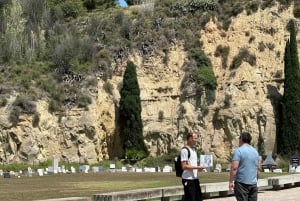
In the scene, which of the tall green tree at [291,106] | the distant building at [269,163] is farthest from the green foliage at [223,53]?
the distant building at [269,163]

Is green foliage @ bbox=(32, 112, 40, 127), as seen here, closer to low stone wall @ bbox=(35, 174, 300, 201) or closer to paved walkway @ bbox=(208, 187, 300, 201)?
low stone wall @ bbox=(35, 174, 300, 201)

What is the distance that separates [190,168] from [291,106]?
33060 mm

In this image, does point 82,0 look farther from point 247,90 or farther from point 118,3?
point 247,90

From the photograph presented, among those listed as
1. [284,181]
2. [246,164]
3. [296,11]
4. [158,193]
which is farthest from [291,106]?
[246,164]

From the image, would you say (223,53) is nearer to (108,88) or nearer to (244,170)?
(108,88)

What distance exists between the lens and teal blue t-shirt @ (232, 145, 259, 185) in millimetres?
10719

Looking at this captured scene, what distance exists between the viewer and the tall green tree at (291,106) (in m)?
43.2

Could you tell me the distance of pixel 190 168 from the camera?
1210 centimetres

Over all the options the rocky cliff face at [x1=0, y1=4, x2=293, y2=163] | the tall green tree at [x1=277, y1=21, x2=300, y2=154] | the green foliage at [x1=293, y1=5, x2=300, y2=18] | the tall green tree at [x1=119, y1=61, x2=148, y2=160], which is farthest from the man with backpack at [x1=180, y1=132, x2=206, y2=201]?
the green foliage at [x1=293, y1=5, x2=300, y2=18]

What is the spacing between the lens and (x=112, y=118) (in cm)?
4881

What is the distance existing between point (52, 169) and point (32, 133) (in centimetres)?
586

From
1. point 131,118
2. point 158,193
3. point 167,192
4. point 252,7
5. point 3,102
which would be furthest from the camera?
point 252,7

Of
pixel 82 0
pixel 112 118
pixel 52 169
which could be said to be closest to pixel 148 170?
pixel 52 169

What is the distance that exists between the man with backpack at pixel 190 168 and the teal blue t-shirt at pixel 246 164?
4.90 feet
